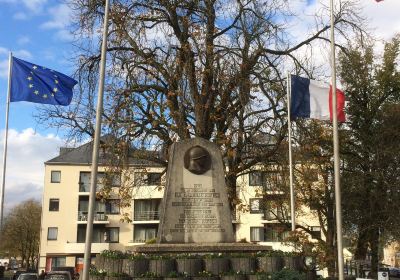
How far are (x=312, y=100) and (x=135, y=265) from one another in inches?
399

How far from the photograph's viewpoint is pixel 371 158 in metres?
29.3

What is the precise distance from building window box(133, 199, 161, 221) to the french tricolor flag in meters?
45.4

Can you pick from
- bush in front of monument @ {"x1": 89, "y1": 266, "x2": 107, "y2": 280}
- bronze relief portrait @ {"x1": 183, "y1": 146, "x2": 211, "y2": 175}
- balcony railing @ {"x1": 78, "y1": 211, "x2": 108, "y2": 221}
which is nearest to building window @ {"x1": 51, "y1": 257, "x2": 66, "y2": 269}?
balcony railing @ {"x1": 78, "y1": 211, "x2": 108, "y2": 221}

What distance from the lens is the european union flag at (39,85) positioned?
667 inches

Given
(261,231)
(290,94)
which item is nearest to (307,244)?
(290,94)

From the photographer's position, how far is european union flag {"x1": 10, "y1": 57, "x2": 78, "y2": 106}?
55.6 feet

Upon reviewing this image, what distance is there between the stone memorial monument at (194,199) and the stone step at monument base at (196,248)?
0.52m

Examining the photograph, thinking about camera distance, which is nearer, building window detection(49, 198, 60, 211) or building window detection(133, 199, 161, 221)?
building window detection(49, 198, 60, 211)

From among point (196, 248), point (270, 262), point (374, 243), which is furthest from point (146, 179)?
point (374, 243)

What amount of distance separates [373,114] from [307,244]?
31.8 feet

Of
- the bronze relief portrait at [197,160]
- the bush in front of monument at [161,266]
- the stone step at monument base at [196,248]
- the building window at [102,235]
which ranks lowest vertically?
the building window at [102,235]

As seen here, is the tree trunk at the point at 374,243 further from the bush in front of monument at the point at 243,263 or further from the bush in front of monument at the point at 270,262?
the bush in front of monument at the point at 243,263

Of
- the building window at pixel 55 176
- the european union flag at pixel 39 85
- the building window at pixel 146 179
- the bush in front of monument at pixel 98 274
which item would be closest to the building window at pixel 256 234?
the building window at pixel 55 176

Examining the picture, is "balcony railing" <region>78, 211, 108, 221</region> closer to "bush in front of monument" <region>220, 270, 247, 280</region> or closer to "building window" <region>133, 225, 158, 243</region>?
"building window" <region>133, 225, 158, 243</region>
